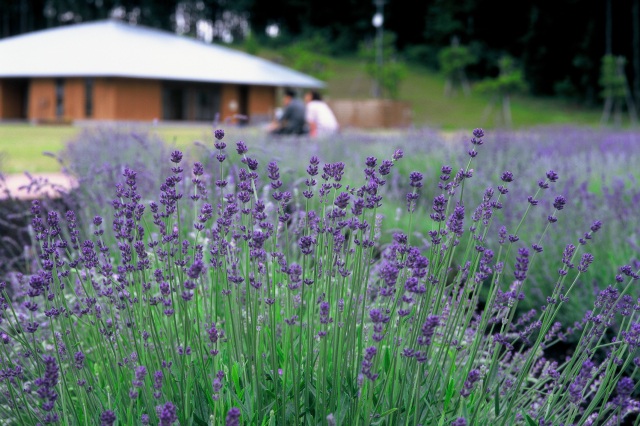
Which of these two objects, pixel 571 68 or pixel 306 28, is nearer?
pixel 571 68

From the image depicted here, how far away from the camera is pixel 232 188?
387 centimetres

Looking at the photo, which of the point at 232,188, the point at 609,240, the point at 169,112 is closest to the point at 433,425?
the point at 232,188

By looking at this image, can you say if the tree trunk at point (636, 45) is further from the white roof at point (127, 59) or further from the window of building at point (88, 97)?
the window of building at point (88, 97)

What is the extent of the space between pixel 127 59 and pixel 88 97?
2772mm

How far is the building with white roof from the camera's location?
111 feet

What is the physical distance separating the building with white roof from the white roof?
0.05 meters

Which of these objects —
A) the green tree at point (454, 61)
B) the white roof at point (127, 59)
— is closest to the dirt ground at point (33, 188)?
the white roof at point (127, 59)

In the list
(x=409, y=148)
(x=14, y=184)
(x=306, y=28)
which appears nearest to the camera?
(x=14, y=184)

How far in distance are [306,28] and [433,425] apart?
221ft

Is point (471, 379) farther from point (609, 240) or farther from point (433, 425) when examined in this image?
point (609, 240)

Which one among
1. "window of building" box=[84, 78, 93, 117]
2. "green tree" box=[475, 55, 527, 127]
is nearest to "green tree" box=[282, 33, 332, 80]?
"green tree" box=[475, 55, 527, 127]

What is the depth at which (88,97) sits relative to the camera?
113 feet

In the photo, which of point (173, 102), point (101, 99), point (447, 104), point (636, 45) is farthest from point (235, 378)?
point (636, 45)

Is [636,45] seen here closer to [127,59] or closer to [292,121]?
[127,59]
